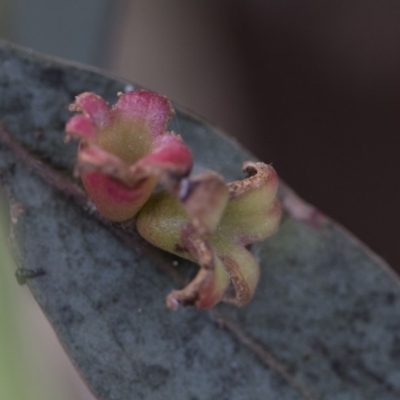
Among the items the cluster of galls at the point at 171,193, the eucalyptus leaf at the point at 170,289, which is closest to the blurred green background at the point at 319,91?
the eucalyptus leaf at the point at 170,289

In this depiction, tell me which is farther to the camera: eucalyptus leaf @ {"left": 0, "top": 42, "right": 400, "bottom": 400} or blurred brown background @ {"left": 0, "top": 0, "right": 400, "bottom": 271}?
blurred brown background @ {"left": 0, "top": 0, "right": 400, "bottom": 271}

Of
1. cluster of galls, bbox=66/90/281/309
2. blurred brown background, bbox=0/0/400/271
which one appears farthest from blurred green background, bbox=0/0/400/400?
cluster of galls, bbox=66/90/281/309

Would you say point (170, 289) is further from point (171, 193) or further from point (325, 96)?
point (325, 96)

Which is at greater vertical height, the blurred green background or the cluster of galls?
the cluster of galls

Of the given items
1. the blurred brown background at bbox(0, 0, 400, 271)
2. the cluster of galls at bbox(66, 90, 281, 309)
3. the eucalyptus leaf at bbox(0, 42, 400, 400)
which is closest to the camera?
the cluster of galls at bbox(66, 90, 281, 309)

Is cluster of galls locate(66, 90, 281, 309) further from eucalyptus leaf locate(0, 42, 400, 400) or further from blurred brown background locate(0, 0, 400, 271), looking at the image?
blurred brown background locate(0, 0, 400, 271)

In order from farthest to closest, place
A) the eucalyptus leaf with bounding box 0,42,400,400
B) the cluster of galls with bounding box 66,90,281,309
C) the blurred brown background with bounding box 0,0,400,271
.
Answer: the blurred brown background with bounding box 0,0,400,271, the eucalyptus leaf with bounding box 0,42,400,400, the cluster of galls with bounding box 66,90,281,309

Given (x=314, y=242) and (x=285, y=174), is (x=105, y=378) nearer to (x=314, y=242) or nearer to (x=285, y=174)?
(x=314, y=242)
